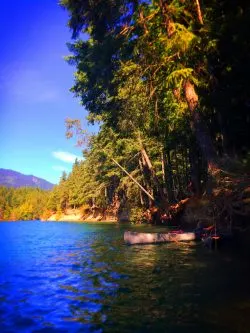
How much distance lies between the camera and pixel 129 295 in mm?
9367

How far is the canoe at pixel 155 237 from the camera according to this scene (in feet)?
71.5

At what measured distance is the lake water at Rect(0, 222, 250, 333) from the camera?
23.6 ft

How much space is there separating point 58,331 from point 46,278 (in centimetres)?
552

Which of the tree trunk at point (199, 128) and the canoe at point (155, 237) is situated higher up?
the tree trunk at point (199, 128)

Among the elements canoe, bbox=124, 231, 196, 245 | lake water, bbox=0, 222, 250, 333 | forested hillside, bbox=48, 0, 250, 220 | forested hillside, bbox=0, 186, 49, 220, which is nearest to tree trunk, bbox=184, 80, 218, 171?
forested hillside, bbox=48, 0, 250, 220

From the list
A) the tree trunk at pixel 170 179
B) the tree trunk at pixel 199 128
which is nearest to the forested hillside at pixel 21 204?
the tree trunk at pixel 170 179

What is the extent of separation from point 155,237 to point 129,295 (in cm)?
1290

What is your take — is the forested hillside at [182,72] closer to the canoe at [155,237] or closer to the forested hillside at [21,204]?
the canoe at [155,237]

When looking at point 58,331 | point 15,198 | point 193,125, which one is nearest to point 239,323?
point 58,331

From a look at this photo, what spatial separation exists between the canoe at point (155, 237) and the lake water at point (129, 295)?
588 cm

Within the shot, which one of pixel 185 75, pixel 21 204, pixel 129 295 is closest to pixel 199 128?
pixel 185 75

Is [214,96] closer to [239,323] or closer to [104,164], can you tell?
[239,323]

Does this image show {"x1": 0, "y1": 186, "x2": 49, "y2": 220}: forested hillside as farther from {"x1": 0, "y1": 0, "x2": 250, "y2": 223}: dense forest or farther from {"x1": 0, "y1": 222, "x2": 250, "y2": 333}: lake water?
{"x1": 0, "y1": 222, "x2": 250, "y2": 333}: lake water

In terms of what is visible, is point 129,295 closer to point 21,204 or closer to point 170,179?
point 170,179
